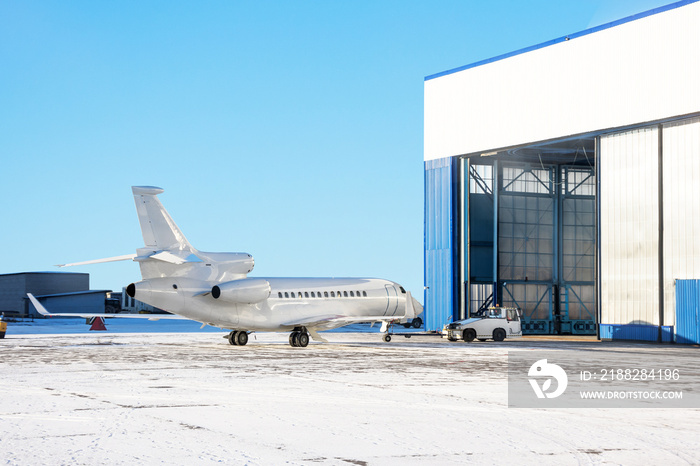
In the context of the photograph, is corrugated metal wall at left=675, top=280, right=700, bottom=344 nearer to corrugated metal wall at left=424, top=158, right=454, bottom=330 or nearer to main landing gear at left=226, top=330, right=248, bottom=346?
corrugated metal wall at left=424, top=158, right=454, bottom=330

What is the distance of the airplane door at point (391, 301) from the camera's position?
34.8 m

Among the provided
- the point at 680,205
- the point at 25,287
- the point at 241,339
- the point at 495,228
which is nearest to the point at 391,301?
the point at 241,339

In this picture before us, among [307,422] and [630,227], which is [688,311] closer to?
[630,227]

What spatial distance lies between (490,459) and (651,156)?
34540mm

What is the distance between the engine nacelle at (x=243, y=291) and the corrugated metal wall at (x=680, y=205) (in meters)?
20.4

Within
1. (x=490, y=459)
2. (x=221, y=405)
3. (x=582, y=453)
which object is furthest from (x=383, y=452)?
(x=221, y=405)

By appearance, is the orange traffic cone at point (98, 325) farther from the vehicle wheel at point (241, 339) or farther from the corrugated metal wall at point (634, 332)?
the corrugated metal wall at point (634, 332)

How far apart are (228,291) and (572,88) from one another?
2333cm

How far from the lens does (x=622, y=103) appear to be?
130ft

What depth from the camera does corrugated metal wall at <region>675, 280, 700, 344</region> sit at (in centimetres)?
3684

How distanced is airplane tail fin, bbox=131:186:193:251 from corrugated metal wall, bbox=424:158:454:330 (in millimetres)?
23451

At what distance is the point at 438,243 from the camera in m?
48.7

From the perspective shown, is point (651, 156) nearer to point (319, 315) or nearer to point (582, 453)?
point (319, 315)

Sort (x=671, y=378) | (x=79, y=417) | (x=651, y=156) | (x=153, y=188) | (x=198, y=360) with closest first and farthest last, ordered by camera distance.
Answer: (x=79, y=417)
(x=671, y=378)
(x=198, y=360)
(x=153, y=188)
(x=651, y=156)
